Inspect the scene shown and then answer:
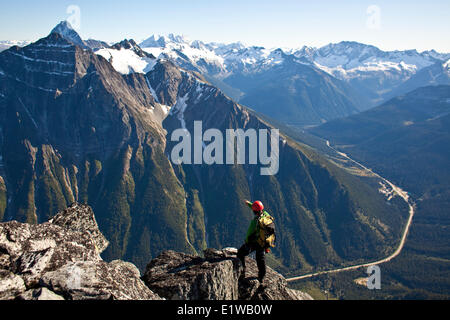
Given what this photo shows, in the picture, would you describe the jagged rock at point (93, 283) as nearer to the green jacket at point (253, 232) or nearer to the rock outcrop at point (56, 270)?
the rock outcrop at point (56, 270)

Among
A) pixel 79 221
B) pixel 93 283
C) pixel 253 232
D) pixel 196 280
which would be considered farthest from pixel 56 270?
pixel 253 232

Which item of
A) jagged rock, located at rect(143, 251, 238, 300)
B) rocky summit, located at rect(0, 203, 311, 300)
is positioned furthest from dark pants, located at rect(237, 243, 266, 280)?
jagged rock, located at rect(143, 251, 238, 300)

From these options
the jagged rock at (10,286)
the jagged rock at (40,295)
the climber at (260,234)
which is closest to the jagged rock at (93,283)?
the jagged rock at (40,295)

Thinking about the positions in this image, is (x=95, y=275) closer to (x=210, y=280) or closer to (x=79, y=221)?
(x=210, y=280)
